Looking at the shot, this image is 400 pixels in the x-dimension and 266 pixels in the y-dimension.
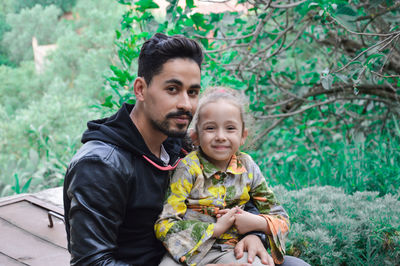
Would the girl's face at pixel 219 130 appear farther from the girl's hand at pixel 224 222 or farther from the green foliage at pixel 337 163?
the green foliage at pixel 337 163

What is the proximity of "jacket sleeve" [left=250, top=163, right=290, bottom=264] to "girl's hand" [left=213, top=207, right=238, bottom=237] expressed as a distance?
7.6 inches

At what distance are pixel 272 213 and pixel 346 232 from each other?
2.94ft

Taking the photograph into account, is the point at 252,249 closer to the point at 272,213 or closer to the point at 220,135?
the point at 272,213

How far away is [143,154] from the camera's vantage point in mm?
1595

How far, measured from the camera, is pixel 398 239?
241cm

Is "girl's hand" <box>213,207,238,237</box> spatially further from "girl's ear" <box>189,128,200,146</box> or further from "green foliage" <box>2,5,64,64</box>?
"green foliage" <box>2,5,64,64</box>

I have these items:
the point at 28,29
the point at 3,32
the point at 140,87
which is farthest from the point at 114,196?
the point at 28,29

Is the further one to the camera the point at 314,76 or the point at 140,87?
the point at 314,76

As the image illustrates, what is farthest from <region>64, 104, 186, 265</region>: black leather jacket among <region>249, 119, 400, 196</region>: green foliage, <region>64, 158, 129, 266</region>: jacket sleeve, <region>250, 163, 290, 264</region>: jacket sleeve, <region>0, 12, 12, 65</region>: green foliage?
<region>0, 12, 12, 65</region>: green foliage

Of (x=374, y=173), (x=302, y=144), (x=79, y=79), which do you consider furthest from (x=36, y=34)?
(x=374, y=173)

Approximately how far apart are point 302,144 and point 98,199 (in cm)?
392

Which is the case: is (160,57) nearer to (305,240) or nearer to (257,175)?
(257,175)

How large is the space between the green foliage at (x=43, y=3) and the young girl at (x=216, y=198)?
64.4ft

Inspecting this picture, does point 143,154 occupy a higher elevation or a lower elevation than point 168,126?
lower
